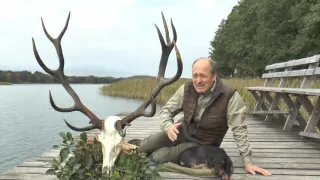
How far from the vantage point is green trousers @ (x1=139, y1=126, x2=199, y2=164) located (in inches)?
152

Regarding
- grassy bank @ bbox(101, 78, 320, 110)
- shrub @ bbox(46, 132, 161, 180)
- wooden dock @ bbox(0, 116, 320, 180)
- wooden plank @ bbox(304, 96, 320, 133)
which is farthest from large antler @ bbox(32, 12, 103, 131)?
grassy bank @ bbox(101, 78, 320, 110)

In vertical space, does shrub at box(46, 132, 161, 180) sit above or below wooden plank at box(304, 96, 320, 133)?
below

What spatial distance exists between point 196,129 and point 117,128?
3.38 ft

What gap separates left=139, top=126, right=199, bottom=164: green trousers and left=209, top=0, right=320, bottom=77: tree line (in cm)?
1929

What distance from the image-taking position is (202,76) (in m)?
3.59

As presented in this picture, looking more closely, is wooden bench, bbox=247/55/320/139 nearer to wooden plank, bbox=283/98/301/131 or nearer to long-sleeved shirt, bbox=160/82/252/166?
wooden plank, bbox=283/98/301/131

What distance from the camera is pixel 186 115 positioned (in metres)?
3.83

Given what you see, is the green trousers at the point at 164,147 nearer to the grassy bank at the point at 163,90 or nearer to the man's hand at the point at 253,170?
the man's hand at the point at 253,170

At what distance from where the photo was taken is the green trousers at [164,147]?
3869mm

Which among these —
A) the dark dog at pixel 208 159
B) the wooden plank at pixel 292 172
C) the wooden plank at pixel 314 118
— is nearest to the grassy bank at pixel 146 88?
the wooden plank at pixel 314 118

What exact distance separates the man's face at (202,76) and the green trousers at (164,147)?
2.02 feet

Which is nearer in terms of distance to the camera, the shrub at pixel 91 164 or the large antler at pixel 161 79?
the shrub at pixel 91 164

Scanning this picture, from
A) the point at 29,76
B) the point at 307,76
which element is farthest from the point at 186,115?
the point at 29,76

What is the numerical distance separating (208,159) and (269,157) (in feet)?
3.97
